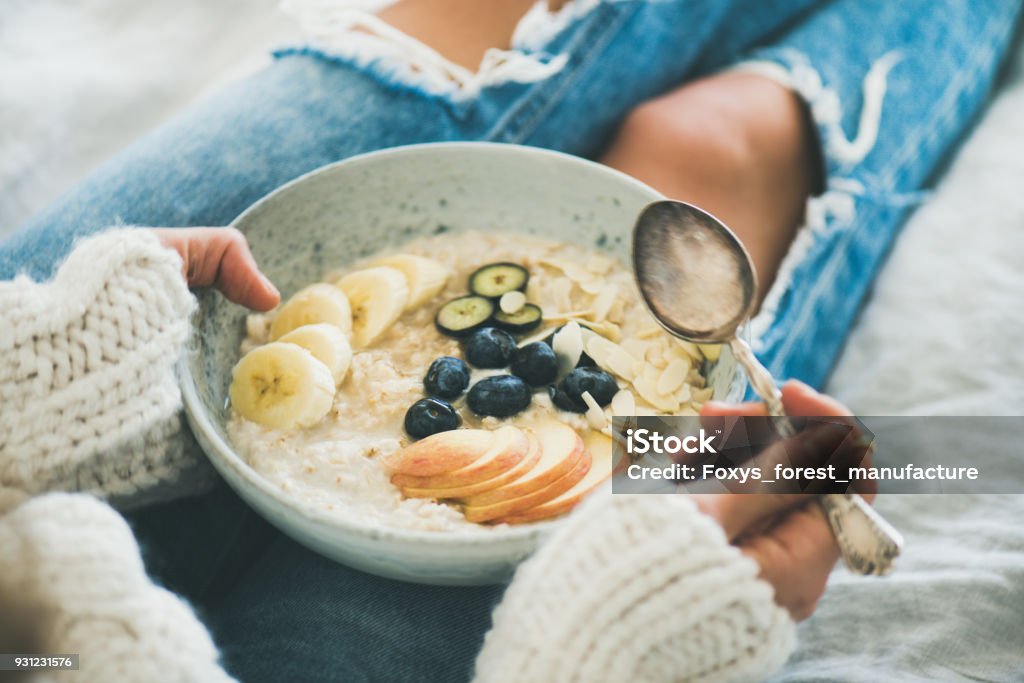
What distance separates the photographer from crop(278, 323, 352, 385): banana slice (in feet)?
2.31

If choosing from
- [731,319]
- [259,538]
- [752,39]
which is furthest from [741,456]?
[752,39]

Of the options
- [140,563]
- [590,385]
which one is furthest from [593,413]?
[140,563]

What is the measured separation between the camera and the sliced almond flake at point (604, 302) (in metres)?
0.77

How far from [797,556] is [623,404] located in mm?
190

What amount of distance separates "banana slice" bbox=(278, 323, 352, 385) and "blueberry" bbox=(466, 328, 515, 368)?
0.34 feet

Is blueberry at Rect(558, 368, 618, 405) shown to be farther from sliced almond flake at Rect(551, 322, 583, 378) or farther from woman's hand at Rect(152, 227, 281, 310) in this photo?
woman's hand at Rect(152, 227, 281, 310)

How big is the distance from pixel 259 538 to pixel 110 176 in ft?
1.26

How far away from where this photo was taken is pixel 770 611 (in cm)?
54

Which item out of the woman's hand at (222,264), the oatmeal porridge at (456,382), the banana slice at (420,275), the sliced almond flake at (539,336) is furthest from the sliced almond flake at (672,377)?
the woman's hand at (222,264)

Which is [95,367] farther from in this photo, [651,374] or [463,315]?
[651,374]

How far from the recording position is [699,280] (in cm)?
70

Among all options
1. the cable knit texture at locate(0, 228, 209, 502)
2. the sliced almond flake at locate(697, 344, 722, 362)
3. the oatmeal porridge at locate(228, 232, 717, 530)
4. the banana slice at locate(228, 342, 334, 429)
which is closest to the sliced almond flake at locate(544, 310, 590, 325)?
the oatmeal porridge at locate(228, 232, 717, 530)

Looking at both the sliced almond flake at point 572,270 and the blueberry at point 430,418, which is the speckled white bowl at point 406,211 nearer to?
the sliced almond flake at point 572,270

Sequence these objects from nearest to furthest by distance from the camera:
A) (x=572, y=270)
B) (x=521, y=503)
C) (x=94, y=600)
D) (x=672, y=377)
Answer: (x=94, y=600) < (x=521, y=503) < (x=672, y=377) < (x=572, y=270)
